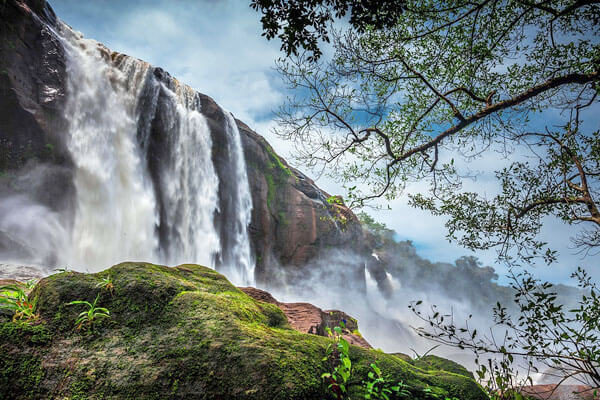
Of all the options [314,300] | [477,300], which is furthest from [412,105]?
[477,300]

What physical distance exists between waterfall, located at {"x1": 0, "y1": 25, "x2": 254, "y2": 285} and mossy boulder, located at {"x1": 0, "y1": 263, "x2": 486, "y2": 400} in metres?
13.8

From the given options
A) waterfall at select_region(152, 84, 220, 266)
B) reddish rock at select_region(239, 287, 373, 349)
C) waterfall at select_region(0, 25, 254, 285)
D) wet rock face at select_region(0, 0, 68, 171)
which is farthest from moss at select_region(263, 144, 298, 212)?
reddish rock at select_region(239, 287, 373, 349)

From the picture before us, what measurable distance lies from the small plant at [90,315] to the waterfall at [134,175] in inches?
544

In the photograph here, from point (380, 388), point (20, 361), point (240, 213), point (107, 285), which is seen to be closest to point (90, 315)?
point (107, 285)

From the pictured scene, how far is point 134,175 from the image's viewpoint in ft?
56.2

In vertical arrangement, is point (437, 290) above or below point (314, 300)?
above

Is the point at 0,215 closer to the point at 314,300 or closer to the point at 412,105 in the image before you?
the point at 412,105

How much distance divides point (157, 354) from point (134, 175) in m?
17.9

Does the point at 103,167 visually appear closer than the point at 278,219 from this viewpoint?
Yes

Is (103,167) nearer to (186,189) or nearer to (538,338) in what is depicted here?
(186,189)

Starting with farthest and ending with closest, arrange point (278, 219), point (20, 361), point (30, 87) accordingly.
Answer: point (278, 219)
point (30, 87)
point (20, 361)

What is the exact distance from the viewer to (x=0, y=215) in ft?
40.2

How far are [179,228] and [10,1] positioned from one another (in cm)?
1367

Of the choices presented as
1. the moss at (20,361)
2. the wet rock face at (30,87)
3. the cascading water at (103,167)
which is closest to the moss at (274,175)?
the cascading water at (103,167)
